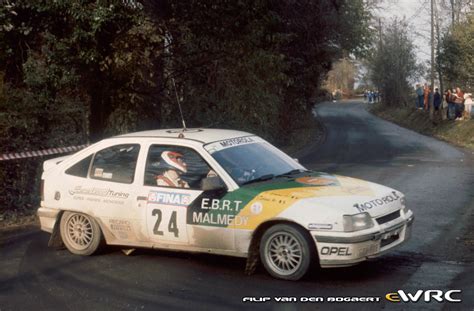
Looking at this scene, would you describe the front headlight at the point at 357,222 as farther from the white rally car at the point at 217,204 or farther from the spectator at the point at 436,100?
the spectator at the point at 436,100

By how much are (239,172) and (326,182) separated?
3.19ft

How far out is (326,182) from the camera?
25.2ft

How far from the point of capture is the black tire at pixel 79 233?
8.35m

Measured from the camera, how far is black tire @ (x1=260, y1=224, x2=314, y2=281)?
6945 mm

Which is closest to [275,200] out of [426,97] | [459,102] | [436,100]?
[459,102]

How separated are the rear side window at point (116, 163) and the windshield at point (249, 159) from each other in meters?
0.99

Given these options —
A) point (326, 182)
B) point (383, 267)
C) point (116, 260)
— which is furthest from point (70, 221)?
point (383, 267)

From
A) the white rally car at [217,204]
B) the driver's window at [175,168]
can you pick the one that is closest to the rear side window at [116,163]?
the white rally car at [217,204]

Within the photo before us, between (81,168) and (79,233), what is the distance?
2.62 feet

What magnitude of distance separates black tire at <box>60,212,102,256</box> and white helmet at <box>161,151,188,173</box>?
1.20 metres

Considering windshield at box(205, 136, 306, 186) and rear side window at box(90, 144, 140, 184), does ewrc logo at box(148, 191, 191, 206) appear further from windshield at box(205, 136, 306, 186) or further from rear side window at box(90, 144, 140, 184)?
windshield at box(205, 136, 306, 186)

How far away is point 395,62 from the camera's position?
5525 centimetres

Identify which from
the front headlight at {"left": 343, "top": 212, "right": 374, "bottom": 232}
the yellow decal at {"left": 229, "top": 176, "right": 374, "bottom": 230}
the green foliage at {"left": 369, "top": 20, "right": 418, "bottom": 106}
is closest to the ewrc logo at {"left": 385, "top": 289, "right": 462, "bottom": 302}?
the front headlight at {"left": 343, "top": 212, "right": 374, "bottom": 232}

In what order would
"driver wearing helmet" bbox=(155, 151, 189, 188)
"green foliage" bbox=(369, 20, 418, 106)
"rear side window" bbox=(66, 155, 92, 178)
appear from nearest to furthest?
"driver wearing helmet" bbox=(155, 151, 189, 188) → "rear side window" bbox=(66, 155, 92, 178) → "green foliage" bbox=(369, 20, 418, 106)
